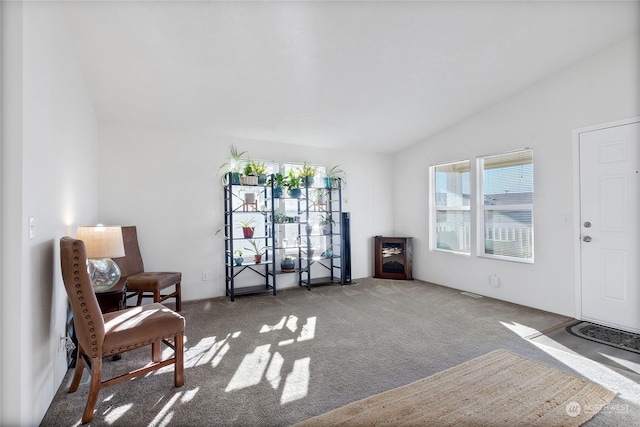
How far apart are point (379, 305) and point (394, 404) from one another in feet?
7.05

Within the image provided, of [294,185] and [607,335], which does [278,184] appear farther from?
Answer: [607,335]

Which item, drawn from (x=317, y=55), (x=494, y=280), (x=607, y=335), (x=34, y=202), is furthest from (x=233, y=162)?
(x=607, y=335)

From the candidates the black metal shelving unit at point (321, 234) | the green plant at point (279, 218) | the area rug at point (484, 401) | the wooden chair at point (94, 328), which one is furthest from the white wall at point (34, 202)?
the black metal shelving unit at point (321, 234)

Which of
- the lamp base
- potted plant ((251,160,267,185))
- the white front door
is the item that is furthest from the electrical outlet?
the lamp base

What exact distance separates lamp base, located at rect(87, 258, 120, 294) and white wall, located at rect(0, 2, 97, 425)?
22 cm

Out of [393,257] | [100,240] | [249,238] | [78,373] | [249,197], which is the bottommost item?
[78,373]

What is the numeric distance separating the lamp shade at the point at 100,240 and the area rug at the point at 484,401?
2030 mm

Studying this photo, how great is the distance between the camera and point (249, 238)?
4535 millimetres

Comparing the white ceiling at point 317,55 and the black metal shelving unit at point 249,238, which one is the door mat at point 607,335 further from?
the black metal shelving unit at point 249,238

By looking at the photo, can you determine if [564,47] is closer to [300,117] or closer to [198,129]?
[300,117]

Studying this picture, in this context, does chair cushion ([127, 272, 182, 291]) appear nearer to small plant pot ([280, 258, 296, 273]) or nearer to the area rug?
small plant pot ([280, 258, 296, 273])

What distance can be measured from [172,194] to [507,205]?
4340 mm

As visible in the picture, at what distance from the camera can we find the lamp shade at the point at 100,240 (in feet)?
8.43

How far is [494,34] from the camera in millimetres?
2924
